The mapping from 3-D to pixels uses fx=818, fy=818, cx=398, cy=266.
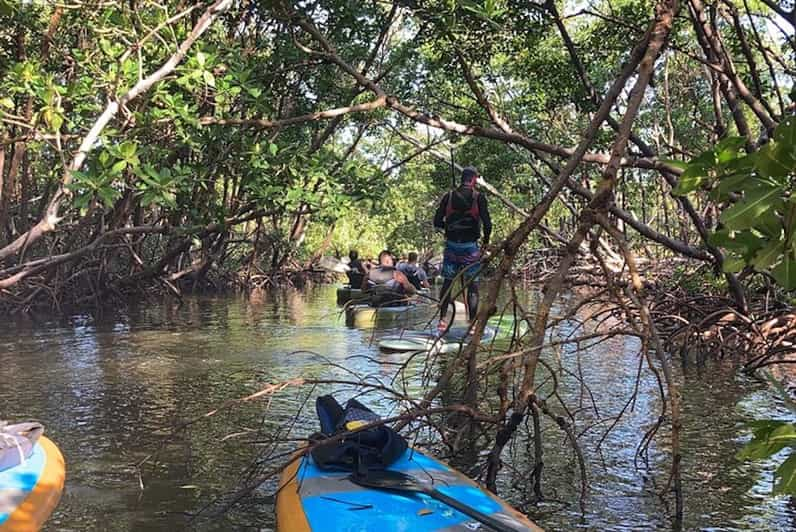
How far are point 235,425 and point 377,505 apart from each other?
9.21ft

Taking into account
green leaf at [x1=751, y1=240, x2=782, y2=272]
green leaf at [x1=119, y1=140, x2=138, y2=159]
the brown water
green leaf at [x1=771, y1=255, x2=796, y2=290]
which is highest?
green leaf at [x1=119, y1=140, x2=138, y2=159]

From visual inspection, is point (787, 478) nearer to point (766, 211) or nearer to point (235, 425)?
point (766, 211)

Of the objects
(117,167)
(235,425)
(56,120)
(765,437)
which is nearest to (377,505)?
(765,437)

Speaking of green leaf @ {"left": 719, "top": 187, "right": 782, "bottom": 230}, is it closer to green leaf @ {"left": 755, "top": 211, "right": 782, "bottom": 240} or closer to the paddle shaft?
green leaf @ {"left": 755, "top": 211, "right": 782, "bottom": 240}

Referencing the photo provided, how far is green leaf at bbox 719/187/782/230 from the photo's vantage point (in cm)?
167

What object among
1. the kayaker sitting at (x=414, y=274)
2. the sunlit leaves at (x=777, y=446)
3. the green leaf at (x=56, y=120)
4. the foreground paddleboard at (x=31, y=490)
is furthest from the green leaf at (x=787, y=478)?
the kayaker sitting at (x=414, y=274)

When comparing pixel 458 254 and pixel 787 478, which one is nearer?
pixel 787 478

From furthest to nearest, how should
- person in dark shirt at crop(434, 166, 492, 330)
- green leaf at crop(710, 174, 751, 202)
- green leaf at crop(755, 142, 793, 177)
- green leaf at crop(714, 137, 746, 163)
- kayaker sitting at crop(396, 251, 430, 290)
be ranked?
kayaker sitting at crop(396, 251, 430, 290) < person in dark shirt at crop(434, 166, 492, 330) < green leaf at crop(714, 137, 746, 163) < green leaf at crop(710, 174, 751, 202) < green leaf at crop(755, 142, 793, 177)

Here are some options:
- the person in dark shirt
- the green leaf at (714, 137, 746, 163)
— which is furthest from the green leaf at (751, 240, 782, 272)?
the person in dark shirt

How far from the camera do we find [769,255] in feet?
5.75

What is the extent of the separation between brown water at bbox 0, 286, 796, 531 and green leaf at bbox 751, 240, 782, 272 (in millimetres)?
2077

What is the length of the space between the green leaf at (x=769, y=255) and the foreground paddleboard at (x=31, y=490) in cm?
294

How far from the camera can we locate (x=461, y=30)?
6918 mm

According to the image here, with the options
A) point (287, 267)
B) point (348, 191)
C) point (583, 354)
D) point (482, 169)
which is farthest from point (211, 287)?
point (583, 354)
